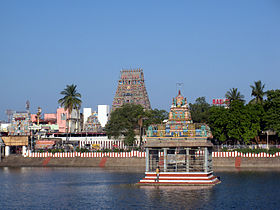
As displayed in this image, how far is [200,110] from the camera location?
543 ft

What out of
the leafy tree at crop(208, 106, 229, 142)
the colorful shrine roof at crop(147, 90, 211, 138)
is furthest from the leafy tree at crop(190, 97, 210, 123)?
the colorful shrine roof at crop(147, 90, 211, 138)

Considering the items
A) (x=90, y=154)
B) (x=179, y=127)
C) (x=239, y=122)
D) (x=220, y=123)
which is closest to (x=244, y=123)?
(x=239, y=122)

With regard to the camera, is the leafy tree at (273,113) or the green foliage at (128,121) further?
the green foliage at (128,121)

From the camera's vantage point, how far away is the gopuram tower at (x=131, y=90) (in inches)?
7598

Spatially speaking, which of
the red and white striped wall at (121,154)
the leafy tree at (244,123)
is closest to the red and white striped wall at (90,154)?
the red and white striped wall at (121,154)

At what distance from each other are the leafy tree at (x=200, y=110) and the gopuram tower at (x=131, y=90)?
2204 cm

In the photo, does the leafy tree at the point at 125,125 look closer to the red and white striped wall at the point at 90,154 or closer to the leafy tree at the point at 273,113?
the red and white striped wall at the point at 90,154

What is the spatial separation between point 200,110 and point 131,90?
37444 millimetres

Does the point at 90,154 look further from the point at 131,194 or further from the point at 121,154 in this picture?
the point at 131,194

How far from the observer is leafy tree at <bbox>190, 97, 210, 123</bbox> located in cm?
14925

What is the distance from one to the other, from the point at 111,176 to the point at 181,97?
23.5 metres

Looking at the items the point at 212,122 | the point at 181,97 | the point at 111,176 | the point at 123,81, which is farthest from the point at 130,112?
the point at 181,97

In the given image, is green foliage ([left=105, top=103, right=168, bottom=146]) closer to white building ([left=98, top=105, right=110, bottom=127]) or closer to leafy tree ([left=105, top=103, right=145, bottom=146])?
leafy tree ([left=105, top=103, right=145, bottom=146])

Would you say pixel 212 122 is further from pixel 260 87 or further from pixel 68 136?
pixel 68 136
